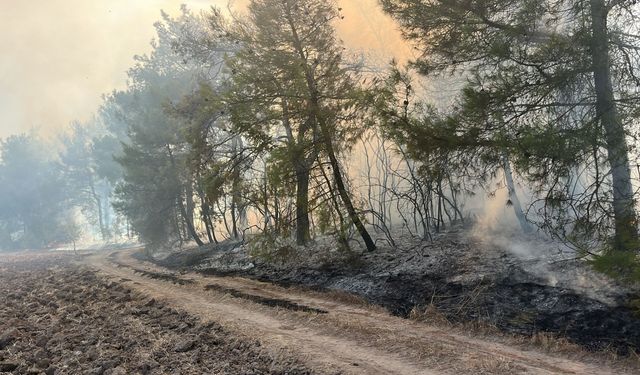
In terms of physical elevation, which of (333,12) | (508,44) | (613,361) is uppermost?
(333,12)

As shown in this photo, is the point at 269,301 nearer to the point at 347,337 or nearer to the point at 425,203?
the point at 347,337

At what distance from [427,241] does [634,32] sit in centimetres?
784

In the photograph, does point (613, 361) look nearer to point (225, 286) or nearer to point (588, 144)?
point (588, 144)

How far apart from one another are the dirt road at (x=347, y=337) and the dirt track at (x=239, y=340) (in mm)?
17

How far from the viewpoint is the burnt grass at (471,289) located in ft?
25.8

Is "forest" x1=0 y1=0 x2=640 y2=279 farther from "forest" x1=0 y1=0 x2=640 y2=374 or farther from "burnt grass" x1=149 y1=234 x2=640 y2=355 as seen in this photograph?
"burnt grass" x1=149 y1=234 x2=640 y2=355

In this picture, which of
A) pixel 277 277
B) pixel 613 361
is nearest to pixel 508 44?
pixel 613 361

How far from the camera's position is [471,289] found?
33.6 feet

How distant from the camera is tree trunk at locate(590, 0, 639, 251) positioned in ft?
25.4

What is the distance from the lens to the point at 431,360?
705 centimetres

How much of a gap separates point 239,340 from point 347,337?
74.2 inches

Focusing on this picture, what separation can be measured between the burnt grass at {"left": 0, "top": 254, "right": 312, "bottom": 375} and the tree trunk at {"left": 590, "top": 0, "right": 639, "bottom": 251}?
5.63 meters

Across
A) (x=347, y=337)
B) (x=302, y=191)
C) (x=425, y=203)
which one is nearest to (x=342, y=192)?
(x=302, y=191)

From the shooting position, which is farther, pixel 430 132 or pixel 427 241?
pixel 427 241
